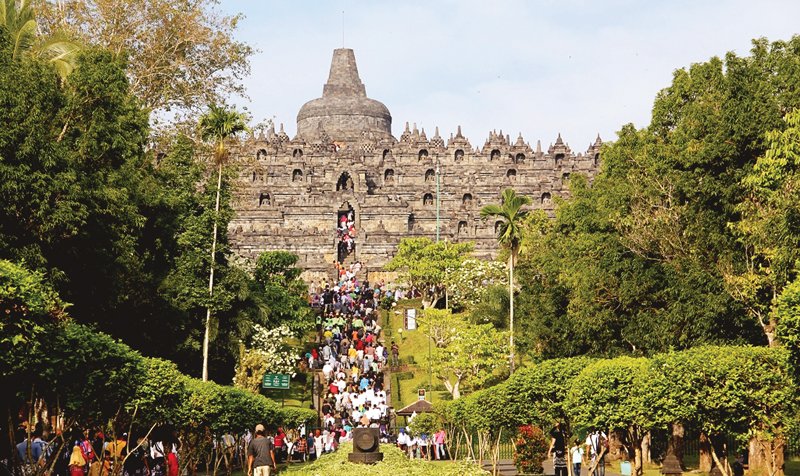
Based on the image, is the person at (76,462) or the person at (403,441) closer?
the person at (76,462)

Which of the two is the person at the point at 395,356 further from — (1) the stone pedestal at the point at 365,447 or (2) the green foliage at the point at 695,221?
(1) the stone pedestal at the point at 365,447

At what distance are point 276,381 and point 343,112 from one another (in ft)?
268

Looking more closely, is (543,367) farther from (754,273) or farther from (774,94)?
(774,94)

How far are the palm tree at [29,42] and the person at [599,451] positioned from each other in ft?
62.8

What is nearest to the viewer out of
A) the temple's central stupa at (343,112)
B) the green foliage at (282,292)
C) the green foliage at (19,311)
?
the green foliage at (19,311)

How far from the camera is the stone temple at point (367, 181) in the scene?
309 ft

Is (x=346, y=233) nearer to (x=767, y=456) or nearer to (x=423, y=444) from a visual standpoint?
(x=423, y=444)

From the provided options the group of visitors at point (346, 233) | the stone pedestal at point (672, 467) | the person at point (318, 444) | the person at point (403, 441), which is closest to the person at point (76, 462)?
the stone pedestal at point (672, 467)

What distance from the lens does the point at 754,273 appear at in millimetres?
32906

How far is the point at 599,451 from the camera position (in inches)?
1374

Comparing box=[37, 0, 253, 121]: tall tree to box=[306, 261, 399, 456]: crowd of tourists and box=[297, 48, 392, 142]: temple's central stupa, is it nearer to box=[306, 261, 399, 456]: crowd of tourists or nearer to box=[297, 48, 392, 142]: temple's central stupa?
box=[306, 261, 399, 456]: crowd of tourists

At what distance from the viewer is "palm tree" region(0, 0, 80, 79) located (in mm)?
33906

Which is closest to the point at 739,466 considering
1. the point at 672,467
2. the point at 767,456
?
the point at 672,467

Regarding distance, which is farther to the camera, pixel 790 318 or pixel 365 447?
pixel 365 447
